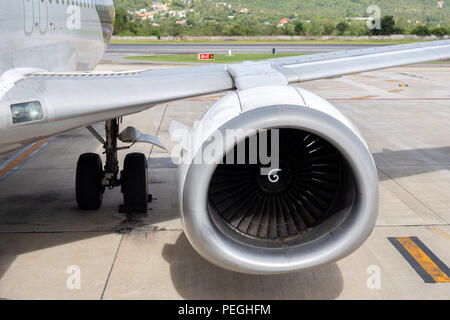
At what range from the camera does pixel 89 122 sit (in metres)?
5.14

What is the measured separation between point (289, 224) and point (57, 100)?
94.1 inches

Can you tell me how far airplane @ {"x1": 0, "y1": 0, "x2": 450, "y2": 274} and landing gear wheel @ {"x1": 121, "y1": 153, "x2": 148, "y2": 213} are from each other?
153cm

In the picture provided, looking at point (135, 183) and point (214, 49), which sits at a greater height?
point (214, 49)

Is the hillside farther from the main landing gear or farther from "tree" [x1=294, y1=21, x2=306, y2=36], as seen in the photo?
the main landing gear

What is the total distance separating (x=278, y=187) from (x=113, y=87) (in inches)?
77.3

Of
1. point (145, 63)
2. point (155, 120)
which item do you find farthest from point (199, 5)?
point (155, 120)

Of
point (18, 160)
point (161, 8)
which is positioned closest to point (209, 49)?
point (18, 160)

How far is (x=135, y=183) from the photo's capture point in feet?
23.7

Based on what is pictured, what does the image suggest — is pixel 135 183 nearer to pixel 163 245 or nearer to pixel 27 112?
pixel 163 245

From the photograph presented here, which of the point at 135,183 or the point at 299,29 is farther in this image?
the point at 299,29

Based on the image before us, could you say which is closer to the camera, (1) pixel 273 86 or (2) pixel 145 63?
(1) pixel 273 86

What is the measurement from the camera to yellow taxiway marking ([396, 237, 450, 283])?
220 inches

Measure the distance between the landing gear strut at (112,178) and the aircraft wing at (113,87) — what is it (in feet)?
5.09

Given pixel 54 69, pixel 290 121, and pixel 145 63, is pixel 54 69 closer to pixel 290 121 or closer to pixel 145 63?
pixel 290 121
